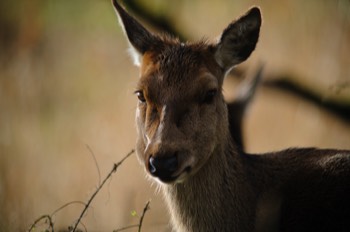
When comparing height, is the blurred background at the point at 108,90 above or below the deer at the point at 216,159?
below

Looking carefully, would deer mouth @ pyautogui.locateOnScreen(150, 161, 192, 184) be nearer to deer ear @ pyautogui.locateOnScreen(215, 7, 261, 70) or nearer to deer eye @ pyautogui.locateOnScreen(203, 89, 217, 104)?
deer eye @ pyautogui.locateOnScreen(203, 89, 217, 104)

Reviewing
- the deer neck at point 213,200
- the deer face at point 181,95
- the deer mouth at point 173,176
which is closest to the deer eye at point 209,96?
the deer face at point 181,95

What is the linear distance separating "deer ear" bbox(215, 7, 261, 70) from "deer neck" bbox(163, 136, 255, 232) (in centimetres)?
68

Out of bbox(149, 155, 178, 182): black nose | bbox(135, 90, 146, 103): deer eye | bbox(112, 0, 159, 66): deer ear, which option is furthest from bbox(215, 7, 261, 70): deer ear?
bbox(149, 155, 178, 182): black nose

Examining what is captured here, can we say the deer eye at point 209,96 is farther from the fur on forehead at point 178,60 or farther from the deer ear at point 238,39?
the deer ear at point 238,39

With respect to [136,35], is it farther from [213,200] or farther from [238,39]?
[213,200]

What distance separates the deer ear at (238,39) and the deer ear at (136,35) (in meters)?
0.54

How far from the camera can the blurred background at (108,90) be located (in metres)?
12.4

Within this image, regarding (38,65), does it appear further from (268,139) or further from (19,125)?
(268,139)

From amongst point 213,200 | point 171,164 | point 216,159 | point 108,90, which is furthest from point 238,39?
point 108,90

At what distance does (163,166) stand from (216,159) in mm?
829

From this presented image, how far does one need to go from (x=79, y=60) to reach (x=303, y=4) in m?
3.55

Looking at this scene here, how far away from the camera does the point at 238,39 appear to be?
8086 millimetres

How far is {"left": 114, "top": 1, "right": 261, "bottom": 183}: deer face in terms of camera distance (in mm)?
7266
